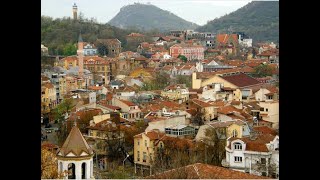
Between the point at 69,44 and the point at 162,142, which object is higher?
the point at 69,44

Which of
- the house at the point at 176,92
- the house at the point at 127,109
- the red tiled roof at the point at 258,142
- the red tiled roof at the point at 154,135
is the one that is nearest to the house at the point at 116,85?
the house at the point at 127,109

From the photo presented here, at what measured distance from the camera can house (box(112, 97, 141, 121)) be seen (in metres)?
6.34

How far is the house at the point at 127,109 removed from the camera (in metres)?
6.34

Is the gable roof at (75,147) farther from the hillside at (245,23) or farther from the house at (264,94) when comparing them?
the house at (264,94)

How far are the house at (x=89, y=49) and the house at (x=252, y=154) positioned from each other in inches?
82.4

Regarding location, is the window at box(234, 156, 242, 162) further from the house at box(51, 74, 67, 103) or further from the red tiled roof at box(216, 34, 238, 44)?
the house at box(51, 74, 67, 103)

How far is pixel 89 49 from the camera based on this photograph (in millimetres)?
6156

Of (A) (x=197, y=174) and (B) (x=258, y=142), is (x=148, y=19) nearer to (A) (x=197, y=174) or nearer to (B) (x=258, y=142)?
(B) (x=258, y=142)
